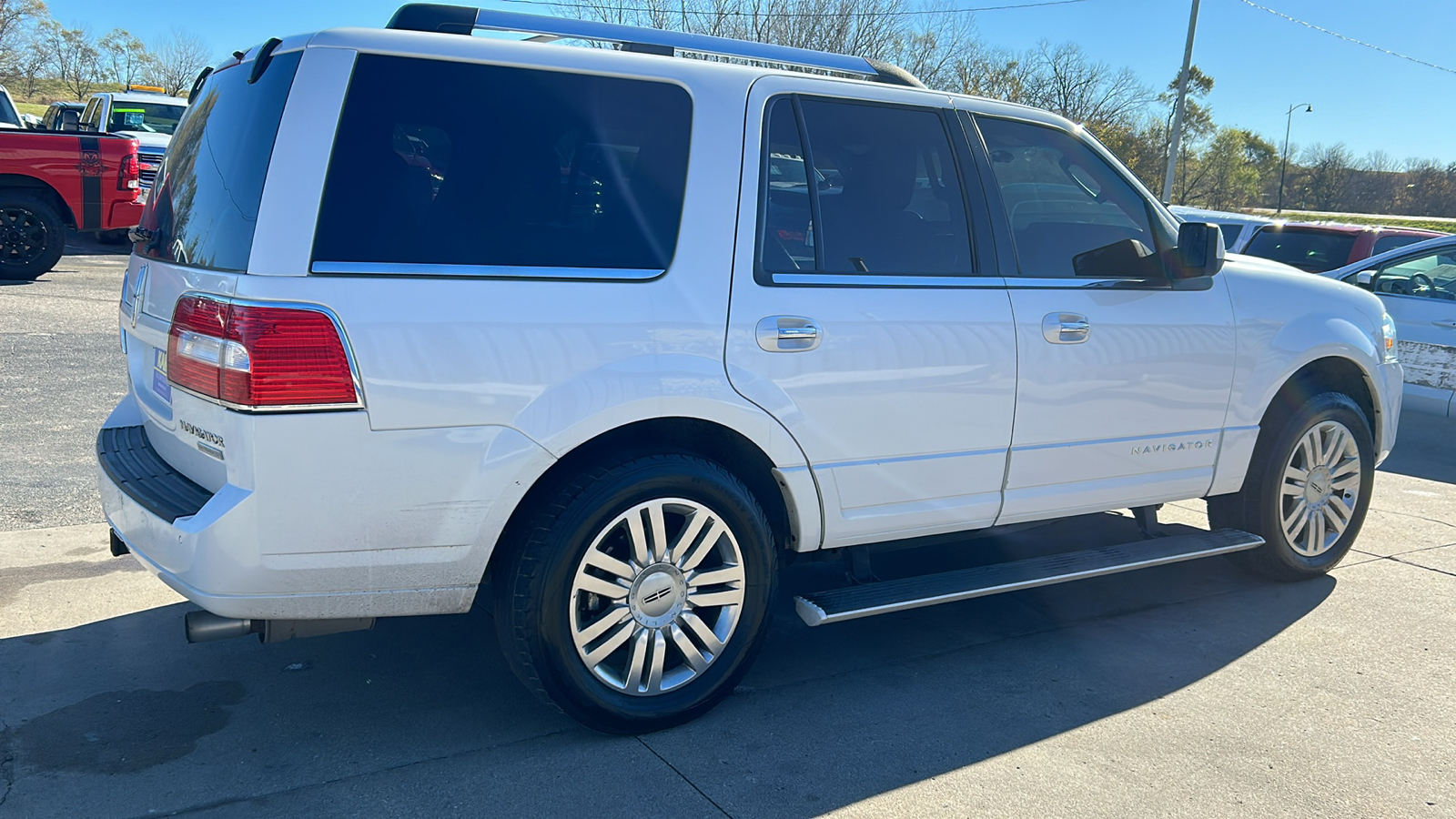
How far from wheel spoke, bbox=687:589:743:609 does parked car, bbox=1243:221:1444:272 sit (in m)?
10.1

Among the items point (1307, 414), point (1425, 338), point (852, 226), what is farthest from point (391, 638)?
point (1425, 338)

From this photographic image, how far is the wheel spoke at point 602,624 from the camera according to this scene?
129 inches

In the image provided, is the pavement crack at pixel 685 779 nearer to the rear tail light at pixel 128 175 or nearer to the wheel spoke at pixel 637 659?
the wheel spoke at pixel 637 659

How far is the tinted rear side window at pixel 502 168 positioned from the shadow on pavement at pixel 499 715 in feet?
4.72

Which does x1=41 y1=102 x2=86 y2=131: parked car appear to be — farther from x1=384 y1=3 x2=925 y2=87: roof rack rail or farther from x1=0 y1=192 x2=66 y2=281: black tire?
x1=384 y1=3 x2=925 y2=87: roof rack rail

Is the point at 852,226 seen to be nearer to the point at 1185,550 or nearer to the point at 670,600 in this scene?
the point at 670,600

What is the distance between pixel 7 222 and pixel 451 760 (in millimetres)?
11333

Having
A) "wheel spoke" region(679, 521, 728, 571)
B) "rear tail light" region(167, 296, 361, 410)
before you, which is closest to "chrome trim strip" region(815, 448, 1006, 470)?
"wheel spoke" region(679, 521, 728, 571)

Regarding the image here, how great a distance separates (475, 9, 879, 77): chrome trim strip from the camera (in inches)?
133

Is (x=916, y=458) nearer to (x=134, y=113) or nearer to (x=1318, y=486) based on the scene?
(x=1318, y=486)

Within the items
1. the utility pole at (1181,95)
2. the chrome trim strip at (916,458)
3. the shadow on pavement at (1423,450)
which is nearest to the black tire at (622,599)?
the chrome trim strip at (916,458)

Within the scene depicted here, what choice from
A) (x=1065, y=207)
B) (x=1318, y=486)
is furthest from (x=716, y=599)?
(x=1318, y=486)

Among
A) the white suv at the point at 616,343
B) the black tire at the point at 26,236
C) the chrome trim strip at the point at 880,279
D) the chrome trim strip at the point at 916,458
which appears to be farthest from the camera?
the black tire at the point at 26,236

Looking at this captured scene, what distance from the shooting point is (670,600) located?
3.40 m
